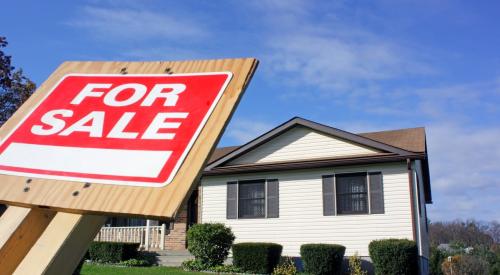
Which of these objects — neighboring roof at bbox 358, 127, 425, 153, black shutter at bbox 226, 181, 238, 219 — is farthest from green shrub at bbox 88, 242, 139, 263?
neighboring roof at bbox 358, 127, 425, 153

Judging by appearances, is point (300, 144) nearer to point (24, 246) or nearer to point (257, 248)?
point (257, 248)

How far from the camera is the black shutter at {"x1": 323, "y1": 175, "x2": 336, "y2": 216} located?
60.5 ft

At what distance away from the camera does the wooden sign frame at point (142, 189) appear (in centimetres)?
150

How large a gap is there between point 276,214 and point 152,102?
17840 millimetres

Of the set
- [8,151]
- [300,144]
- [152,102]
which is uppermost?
[300,144]

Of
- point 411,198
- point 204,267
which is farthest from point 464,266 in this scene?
point 204,267

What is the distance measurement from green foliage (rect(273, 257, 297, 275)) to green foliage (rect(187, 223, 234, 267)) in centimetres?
209

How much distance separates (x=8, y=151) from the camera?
1.89 meters

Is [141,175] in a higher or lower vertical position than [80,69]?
lower

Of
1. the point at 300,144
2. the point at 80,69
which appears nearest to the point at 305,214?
the point at 300,144

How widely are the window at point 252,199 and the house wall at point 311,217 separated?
9.3 inches

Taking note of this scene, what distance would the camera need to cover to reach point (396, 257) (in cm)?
1554

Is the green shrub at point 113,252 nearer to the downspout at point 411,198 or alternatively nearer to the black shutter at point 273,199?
the black shutter at point 273,199

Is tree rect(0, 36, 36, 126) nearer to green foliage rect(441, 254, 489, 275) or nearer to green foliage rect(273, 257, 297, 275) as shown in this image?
green foliage rect(273, 257, 297, 275)
